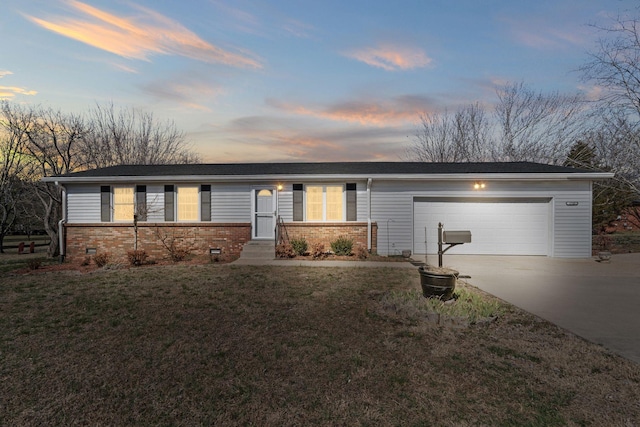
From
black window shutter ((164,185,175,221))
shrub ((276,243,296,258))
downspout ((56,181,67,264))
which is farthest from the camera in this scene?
black window shutter ((164,185,175,221))

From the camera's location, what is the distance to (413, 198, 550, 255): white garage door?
38.9ft

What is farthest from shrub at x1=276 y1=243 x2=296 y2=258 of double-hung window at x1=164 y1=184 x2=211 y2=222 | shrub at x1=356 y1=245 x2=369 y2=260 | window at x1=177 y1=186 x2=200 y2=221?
window at x1=177 y1=186 x2=200 y2=221

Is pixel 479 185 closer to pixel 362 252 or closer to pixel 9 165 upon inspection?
pixel 362 252

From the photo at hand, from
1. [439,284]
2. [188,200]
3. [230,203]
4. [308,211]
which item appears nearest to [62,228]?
[188,200]

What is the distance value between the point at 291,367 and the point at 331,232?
8609 mm

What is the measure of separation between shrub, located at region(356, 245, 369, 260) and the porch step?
9.82ft

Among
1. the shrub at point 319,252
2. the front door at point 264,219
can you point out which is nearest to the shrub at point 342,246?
the shrub at point 319,252

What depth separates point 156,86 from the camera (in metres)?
15.2

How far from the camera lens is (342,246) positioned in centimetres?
1130

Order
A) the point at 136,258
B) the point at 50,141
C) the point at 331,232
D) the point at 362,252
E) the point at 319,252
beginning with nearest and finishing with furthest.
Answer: the point at 136,258 < the point at 319,252 < the point at 362,252 < the point at 331,232 < the point at 50,141

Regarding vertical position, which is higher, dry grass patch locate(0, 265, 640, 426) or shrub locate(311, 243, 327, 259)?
shrub locate(311, 243, 327, 259)

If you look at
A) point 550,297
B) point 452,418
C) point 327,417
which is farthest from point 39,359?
point 550,297

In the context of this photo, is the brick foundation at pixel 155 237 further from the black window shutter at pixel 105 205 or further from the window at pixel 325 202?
the window at pixel 325 202

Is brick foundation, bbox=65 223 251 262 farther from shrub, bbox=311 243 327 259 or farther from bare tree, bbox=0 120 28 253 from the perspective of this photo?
bare tree, bbox=0 120 28 253
